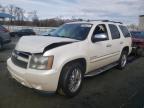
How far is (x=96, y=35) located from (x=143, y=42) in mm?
6653

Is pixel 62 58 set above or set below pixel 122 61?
above

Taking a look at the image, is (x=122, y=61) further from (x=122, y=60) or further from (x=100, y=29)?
(x=100, y=29)

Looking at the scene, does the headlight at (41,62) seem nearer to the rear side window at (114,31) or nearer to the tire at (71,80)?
the tire at (71,80)

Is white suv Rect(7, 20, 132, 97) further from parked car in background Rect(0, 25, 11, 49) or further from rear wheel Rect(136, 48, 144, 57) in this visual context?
parked car in background Rect(0, 25, 11, 49)

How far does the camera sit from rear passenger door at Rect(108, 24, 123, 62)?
22.6 ft

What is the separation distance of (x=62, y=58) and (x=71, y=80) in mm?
637

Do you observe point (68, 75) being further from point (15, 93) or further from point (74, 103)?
point (15, 93)

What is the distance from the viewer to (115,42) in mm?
7035

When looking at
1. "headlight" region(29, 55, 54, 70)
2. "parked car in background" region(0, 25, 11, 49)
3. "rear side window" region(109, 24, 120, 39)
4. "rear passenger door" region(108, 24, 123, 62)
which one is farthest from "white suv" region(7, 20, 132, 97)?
"parked car in background" region(0, 25, 11, 49)

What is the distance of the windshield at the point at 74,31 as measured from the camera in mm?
5745

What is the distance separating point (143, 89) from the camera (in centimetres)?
582

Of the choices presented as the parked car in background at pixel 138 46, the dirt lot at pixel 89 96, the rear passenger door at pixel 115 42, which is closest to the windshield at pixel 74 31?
the rear passenger door at pixel 115 42

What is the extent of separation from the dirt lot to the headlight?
75 centimetres

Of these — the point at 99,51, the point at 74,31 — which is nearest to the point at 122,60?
the point at 99,51
